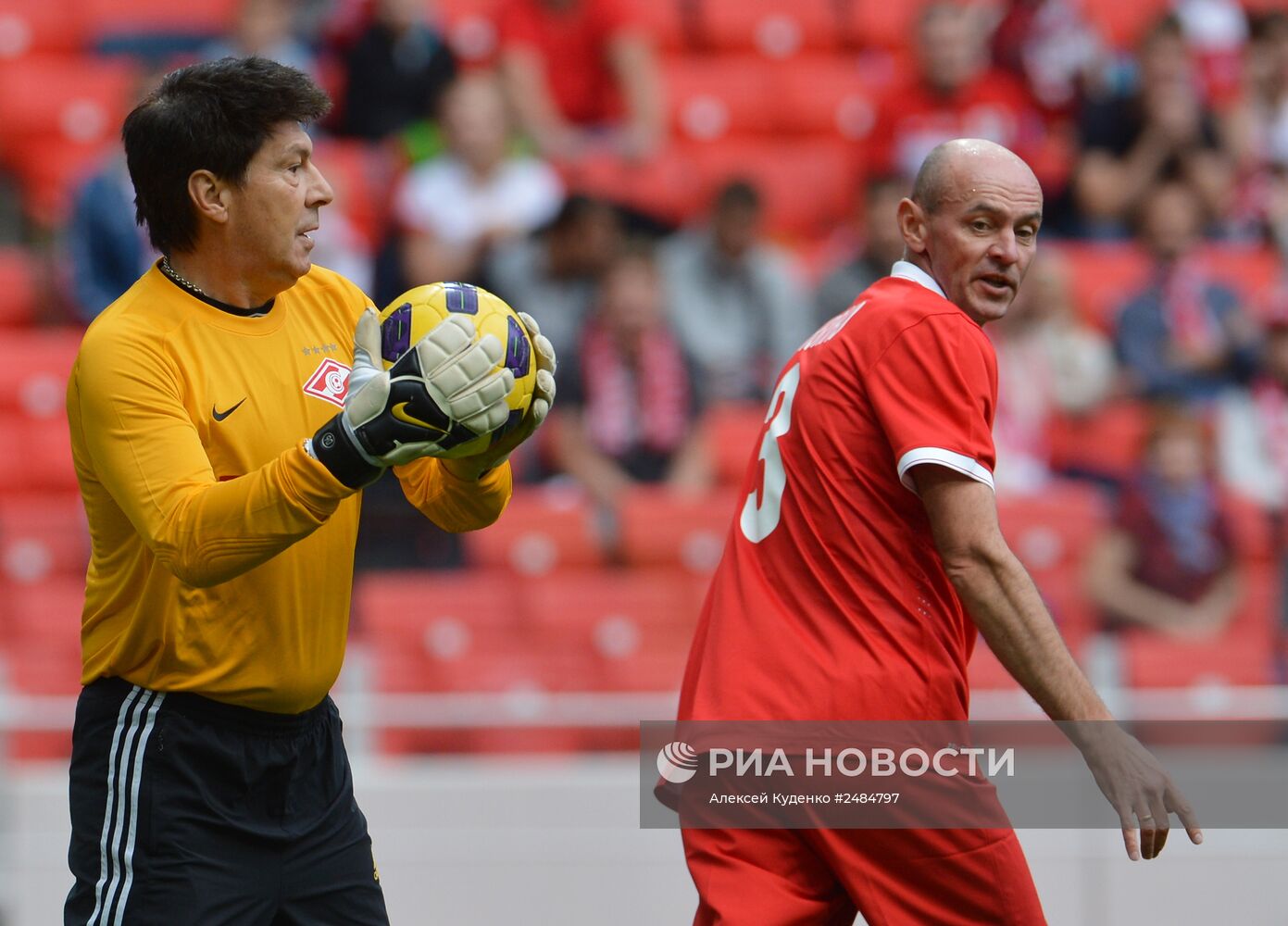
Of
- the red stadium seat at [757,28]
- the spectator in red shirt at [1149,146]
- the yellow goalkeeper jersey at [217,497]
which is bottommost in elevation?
the yellow goalkeeper jersey at [217,497]

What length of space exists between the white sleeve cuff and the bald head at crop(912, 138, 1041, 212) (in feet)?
1.94

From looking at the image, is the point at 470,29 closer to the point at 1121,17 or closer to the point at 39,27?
the point at 39,27

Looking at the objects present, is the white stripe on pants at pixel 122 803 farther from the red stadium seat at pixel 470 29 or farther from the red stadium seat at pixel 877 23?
the red stadium seat at pixel 877 23

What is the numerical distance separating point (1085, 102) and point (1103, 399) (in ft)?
7.01

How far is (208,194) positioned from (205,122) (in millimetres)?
139

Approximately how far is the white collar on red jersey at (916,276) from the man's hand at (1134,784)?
93 cm

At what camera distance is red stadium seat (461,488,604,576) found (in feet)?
24.9

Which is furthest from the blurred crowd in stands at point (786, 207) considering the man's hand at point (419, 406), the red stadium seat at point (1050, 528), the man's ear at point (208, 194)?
the man's hand at point (419, 406)

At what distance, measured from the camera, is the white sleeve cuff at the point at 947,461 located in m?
3.25

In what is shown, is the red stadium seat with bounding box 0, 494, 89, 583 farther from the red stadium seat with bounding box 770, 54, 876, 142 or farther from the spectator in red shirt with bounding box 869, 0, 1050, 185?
the red stadium seat with bounding box 770, 54, 876, 142

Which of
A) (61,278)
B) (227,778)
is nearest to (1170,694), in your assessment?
(227,778)

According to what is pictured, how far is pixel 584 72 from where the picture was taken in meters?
9.71

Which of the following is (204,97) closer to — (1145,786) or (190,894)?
(190,894)

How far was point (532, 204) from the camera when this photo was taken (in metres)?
8.80
